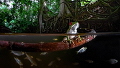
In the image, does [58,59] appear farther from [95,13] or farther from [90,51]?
[95,13]

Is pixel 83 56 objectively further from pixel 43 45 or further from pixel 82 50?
pixel 43 45

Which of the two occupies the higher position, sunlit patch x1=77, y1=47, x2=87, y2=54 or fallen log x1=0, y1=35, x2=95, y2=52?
fallen log x1=0, y1=35, x2=95, y2=52

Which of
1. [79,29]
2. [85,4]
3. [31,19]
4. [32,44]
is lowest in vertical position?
[32,44]

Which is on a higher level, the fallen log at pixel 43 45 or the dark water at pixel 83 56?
the fallen log at pixel 43 45

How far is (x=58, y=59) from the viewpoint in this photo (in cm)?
91

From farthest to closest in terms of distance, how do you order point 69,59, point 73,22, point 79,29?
1. point 73,22
2. point 79,29
3. point 69,59

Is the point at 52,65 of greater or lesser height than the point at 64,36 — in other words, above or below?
below

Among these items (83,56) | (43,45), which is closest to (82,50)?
(83,56)

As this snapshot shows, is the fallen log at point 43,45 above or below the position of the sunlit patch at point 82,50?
above

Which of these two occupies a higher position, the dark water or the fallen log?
the fallen log

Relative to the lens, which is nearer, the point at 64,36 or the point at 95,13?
the point at 64,36

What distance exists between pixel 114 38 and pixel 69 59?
38cm

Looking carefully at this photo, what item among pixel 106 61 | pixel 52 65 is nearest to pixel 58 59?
pixel 52 65

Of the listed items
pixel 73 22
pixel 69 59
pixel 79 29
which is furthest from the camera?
pixel 73 22
